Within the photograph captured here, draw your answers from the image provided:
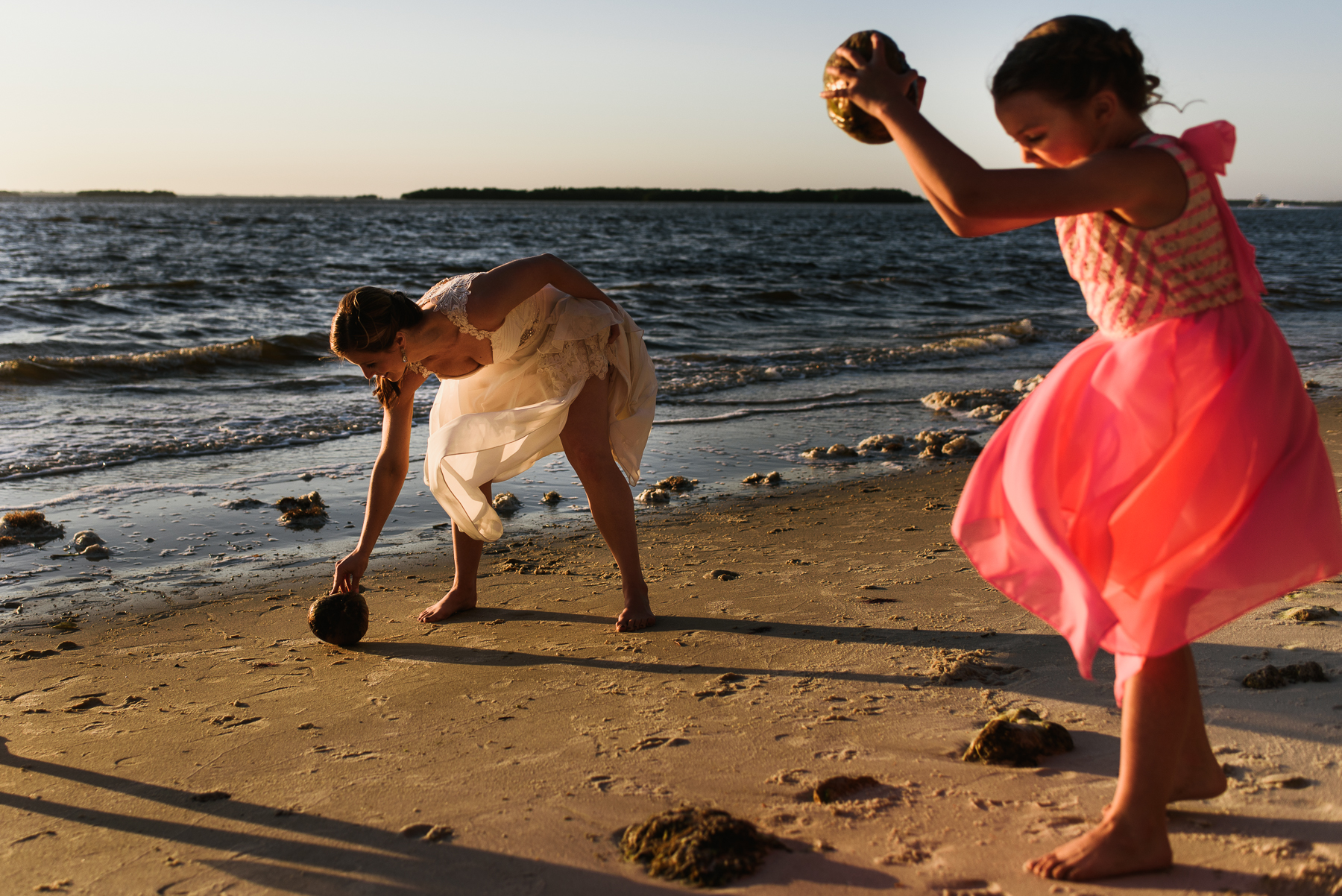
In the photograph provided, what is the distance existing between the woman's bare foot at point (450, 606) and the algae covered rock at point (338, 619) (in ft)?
1.04

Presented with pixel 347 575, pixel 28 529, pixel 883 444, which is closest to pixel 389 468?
pixel 347 575

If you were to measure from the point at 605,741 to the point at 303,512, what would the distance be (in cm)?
292

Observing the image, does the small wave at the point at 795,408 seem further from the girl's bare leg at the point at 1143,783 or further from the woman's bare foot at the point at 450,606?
the girl's bare leg at the point at 1143,783

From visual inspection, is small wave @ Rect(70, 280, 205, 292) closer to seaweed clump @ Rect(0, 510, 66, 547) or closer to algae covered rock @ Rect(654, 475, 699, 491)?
seaweed clump @ Rect(0, 510, 66, 547)

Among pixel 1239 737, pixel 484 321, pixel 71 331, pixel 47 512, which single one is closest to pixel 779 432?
pixel 484 321

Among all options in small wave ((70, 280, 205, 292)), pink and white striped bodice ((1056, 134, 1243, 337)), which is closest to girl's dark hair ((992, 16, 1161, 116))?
pink and white striped bodice ((1056, 134, 1243, 337))

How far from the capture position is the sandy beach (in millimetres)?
1964

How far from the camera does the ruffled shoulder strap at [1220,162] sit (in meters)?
1.71

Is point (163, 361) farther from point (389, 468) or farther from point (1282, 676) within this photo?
point (1282, 676)

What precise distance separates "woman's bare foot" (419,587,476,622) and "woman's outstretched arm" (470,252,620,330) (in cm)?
100

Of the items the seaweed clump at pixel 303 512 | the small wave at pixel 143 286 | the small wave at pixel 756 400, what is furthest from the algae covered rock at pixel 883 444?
the small wave at pixel 143 286

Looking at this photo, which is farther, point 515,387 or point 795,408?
point 795,408

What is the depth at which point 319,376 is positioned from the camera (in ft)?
31.1

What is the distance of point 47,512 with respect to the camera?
497 centimetres
